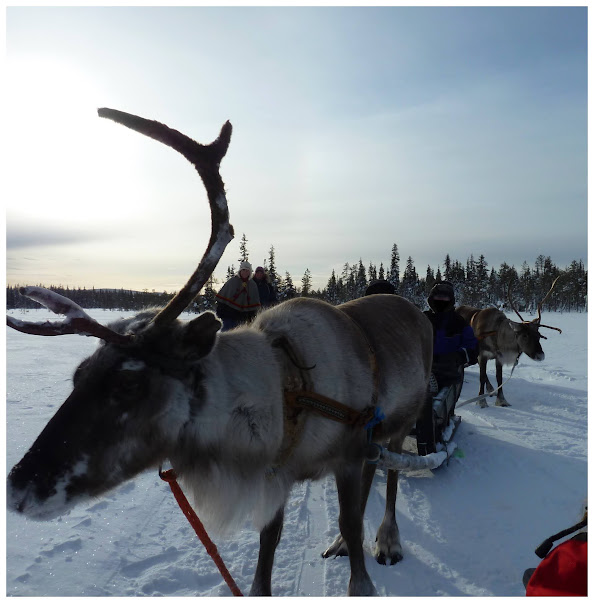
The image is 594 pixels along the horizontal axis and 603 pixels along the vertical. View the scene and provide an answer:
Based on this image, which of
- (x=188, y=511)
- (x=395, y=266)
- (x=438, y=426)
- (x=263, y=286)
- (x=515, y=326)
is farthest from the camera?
(x=395, y=266)

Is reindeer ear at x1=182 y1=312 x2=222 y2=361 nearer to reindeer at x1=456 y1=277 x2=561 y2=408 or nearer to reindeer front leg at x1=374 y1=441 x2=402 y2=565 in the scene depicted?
reindeer front leg at x1=374 y1=441 x2=402 y2=565

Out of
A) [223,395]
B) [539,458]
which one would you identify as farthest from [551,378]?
[223,395]

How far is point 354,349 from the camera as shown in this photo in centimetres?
270

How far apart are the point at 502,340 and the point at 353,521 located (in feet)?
26.1

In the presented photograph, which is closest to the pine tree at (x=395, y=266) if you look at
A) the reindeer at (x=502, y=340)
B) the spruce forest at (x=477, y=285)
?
the spruce forest at (x=477, y=285)

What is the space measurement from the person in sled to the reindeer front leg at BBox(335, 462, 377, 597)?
212 centimetres

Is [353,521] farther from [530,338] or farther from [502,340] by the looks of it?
[502,340]

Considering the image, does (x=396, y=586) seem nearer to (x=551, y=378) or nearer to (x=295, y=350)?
(x=295, y=350)

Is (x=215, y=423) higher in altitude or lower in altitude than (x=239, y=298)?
lower

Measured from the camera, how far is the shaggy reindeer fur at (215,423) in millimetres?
1800

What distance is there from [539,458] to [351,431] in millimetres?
3992

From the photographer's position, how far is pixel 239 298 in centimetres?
654

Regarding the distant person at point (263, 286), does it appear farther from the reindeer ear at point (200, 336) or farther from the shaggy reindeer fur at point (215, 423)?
the reindeer ear at point (200, 336)

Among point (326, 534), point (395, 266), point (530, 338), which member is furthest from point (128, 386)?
point (395, 266)
